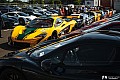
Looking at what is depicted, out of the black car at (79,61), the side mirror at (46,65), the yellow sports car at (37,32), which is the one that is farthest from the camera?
the yellow sports car at (37,32)

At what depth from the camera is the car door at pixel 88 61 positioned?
389 centimetres

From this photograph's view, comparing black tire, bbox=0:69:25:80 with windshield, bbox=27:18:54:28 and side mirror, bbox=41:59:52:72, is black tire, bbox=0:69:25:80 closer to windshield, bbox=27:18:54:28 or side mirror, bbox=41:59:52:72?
→ side mirror, bbox=41:59:52:72

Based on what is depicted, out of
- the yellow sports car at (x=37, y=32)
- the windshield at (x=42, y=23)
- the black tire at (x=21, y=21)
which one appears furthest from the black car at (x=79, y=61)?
the black tire at (x=21, y=21)

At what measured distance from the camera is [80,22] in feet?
50.2

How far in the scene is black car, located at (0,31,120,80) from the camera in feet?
12.8

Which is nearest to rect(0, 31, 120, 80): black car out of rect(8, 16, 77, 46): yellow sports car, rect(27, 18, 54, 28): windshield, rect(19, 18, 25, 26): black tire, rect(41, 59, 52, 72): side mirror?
rect(41, 59, 52, 72): side mirror

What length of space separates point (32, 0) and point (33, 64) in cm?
8244

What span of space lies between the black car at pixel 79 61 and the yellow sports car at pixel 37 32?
5302 mm

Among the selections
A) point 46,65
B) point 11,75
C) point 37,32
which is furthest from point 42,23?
point 46,65

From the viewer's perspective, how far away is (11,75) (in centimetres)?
471

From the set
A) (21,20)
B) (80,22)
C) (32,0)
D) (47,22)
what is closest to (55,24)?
(47,22)

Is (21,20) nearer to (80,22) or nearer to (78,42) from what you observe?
(80,22)

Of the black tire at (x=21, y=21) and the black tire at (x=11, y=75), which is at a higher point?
the black tire at (x=11, y=75)

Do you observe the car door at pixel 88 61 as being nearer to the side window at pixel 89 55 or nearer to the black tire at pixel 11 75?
the side window at pixel 89 55
